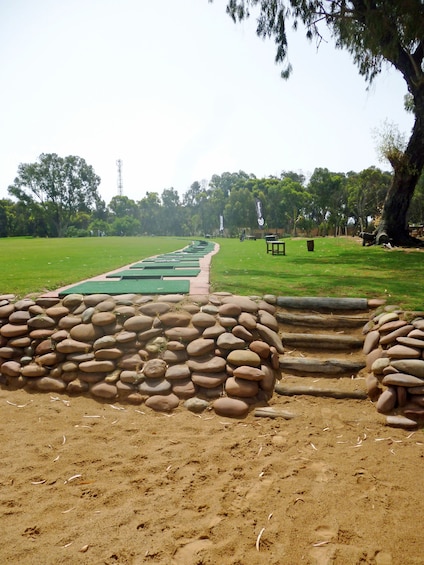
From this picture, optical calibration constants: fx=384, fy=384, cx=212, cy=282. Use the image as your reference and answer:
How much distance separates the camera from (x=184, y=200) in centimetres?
8725

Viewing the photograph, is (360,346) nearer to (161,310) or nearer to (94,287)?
(161,310)

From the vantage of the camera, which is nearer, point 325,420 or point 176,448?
point 176,448

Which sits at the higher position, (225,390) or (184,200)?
(184,200)

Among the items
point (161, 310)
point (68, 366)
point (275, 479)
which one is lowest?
point (275, 479)

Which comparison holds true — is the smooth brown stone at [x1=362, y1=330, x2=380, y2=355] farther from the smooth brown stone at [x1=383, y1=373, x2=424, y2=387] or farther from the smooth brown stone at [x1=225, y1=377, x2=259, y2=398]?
the smooth brown stone at [x1=225, y1=377, x2=259, y2=398]

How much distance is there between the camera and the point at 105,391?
162 inches

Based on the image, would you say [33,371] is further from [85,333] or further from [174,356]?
[174,356]

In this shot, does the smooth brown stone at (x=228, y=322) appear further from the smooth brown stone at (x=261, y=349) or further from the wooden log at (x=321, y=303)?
the wooden log at (x=321, y=303)

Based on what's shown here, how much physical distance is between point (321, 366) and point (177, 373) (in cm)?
160

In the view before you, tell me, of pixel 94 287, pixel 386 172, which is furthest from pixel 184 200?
pixel 94 287

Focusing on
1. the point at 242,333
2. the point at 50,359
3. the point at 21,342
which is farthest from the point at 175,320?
the point at 21,342

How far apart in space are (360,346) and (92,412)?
10.1 feet

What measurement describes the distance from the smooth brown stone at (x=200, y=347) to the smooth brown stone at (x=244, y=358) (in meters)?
0.27

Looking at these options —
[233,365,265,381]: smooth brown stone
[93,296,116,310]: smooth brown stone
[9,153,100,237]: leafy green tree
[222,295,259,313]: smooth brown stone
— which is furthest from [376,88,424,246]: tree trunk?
[9,153,100,237]: leafy green tree
